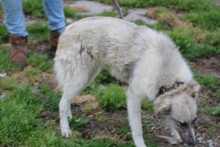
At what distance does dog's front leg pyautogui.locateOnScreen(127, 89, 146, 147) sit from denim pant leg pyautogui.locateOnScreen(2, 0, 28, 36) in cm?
215

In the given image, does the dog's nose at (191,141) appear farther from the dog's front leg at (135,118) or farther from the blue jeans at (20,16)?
the blue jeans at (20,16)

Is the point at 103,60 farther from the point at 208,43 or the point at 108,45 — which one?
the point at 208,43

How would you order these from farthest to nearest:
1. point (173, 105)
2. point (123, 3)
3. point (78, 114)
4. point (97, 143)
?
point (123, 3) → point (78, 114) → point (97, 143) → point (173, 105)

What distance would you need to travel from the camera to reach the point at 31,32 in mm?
6969

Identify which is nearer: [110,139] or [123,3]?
[110,139]

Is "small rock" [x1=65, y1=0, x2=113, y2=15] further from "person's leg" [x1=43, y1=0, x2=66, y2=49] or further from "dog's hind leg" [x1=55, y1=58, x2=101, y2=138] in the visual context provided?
"dog's hind leg" [x1=55, y1=58, x2=101, y2=138]

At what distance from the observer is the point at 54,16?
6195mm

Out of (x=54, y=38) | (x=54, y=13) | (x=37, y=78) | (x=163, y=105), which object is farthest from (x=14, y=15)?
(x=163, y=105)

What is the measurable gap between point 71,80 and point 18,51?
5.44 ft

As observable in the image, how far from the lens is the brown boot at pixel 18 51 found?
5.92 metres

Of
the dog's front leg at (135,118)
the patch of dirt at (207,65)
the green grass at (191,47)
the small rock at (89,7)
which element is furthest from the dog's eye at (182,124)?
the small rock at (89,7)

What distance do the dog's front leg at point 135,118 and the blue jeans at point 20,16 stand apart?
2162 mm

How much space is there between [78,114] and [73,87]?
571 millimetres

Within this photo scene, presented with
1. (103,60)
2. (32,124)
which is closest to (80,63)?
(103,60)
